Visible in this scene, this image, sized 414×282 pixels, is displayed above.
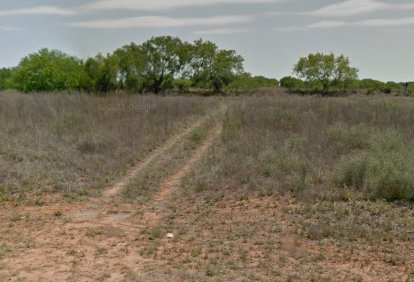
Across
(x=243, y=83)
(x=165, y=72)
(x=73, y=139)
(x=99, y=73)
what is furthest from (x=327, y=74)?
(x=73, y=139)

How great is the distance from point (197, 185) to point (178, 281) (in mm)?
3143

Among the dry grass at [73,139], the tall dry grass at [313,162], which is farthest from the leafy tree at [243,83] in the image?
the tall dry grass at [313,162]

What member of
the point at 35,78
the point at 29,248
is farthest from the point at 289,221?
the point at 35,78

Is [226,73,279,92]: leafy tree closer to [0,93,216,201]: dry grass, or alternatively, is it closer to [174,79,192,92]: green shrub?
[174,79,192,92]: green shrub

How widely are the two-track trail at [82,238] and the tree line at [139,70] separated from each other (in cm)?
2285

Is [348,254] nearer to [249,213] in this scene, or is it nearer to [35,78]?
[249,213]

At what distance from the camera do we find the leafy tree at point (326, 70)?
4356cm

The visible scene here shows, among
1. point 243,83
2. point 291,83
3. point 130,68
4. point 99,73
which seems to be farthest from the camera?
point 291,83

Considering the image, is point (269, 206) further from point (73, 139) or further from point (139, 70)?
point (139, 70)

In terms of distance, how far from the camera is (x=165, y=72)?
137 ft

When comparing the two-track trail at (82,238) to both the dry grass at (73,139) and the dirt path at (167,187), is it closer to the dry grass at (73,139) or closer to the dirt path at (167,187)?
the dirt path at (167,187)

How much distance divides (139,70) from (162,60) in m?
4.30

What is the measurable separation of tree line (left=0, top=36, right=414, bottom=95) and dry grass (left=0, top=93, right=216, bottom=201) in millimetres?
12988

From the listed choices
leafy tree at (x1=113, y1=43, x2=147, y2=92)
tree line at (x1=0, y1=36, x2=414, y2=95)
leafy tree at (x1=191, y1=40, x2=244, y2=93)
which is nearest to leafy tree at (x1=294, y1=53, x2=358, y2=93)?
tree line at (x1=0, y1=36, x2=414, y2=95)
